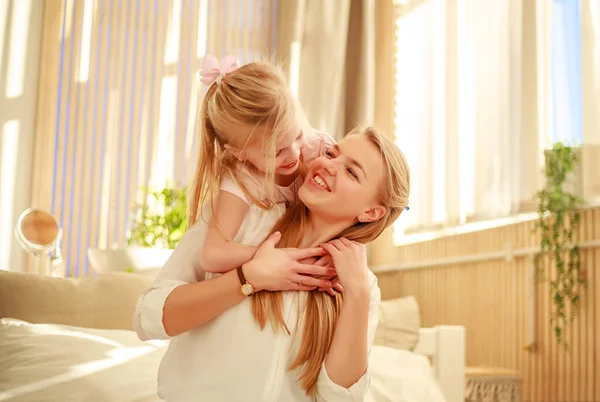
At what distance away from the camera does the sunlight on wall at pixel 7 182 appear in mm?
3767

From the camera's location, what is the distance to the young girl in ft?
4.28

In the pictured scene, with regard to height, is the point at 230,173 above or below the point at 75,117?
below

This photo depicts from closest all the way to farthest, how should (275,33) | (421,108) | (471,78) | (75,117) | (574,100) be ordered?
1. (574,100)
2. (471,78)
3. (421,108)
4. (75,117)
5. (275,33)

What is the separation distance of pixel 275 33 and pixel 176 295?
12.0ft

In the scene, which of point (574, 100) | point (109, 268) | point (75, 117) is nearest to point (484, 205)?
point (574, 100)

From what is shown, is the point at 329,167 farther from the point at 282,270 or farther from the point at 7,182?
the point at 7,182

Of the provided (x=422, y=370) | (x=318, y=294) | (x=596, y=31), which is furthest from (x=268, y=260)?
(x=596, y=31)

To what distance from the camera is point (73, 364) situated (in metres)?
1.68

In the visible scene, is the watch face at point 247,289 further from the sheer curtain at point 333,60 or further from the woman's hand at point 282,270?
the sheer curtain at point 333,60

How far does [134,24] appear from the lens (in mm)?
4469

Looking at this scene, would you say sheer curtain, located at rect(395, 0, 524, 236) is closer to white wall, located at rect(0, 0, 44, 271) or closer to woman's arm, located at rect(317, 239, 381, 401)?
woman's arm, located at rect(317, 239, 381, 401)

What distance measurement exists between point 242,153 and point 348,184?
0.70 ft

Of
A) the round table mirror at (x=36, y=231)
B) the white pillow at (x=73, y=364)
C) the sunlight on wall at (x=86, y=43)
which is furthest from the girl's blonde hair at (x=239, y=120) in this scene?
the sunlight on wall at (x=86, y=43)

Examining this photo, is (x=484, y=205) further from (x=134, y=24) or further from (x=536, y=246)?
(x=134, y=24)
